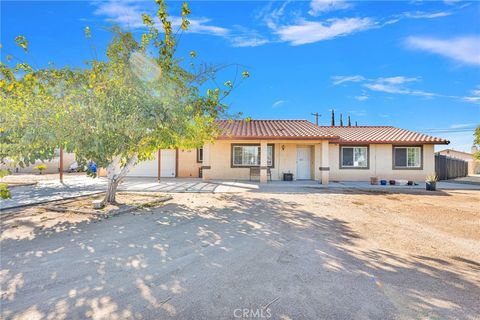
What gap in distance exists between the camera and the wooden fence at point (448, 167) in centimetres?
1854

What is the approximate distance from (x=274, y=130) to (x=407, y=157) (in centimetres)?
922

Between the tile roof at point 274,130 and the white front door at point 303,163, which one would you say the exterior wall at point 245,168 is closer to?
the white front door at point 303,163

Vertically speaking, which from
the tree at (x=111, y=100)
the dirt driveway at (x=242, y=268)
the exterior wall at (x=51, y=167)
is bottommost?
the dirt driveway at (x=242, y=268)

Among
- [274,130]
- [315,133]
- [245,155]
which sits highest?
[274,130]

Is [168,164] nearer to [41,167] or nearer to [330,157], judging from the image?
[41,167]

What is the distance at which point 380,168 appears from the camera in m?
16.4

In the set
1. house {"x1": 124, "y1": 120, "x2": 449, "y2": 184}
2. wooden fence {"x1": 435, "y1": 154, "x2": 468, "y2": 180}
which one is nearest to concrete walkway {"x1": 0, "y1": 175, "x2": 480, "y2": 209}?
house {"x1": 124, "y1": 120, "x2": 449, "y2": 184}

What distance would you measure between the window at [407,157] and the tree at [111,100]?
14.0 metres

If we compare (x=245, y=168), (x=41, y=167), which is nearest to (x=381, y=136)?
(x=245, y=168)

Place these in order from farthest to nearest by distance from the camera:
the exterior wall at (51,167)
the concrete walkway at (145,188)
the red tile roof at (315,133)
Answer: the exterior wall at (51,167), the red tile roof at (315,133), the concrete walkway at (145,188)

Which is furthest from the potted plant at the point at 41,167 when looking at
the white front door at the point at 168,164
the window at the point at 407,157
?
the window at the point at 407,157

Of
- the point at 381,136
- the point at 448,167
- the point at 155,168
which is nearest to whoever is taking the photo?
the point at 381,136

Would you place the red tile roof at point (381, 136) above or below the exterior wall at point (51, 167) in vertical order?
above

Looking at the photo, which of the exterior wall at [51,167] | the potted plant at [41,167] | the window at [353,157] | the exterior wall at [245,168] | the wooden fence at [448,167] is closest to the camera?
the exterior wall at [245,168]
